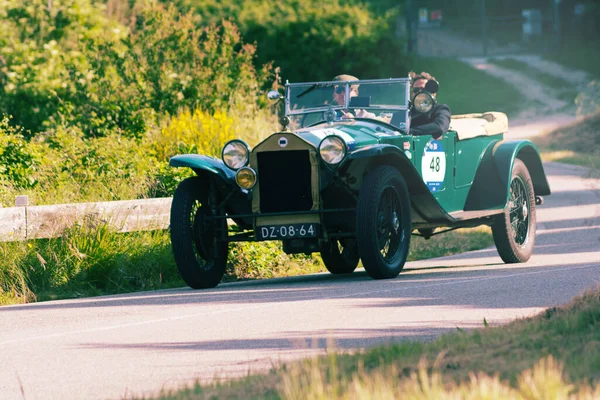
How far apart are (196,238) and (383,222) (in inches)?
70.2

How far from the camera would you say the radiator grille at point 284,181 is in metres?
11.1

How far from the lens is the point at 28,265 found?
11.4m

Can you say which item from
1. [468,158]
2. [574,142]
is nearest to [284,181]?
[468,158]

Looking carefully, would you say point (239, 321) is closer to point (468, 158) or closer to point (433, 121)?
point (433, 121)

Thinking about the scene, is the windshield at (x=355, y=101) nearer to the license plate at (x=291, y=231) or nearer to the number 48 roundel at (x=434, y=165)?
the number 48 roundel at (x=434, y=165)

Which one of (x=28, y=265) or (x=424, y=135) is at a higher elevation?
(x=424, y=135)

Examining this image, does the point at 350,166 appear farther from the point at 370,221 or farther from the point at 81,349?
the point at 81,349

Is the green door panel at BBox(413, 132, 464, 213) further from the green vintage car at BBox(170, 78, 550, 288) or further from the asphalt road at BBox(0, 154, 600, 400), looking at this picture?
the asphalt road at BBox(0, 154, 600, 400)

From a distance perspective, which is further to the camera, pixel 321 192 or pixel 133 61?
pixel 133 61

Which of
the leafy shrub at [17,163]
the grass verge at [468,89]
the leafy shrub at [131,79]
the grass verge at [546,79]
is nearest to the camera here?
the leafy shrub at [17,163]

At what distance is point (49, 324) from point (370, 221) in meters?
3.09

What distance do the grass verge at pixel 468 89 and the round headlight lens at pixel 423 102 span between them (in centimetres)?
2747

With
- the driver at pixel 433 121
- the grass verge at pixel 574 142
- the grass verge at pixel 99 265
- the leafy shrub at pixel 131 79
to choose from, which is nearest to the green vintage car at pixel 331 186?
the driver at pixel 433 121

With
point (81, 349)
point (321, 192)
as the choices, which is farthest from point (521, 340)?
point (321, 192)
